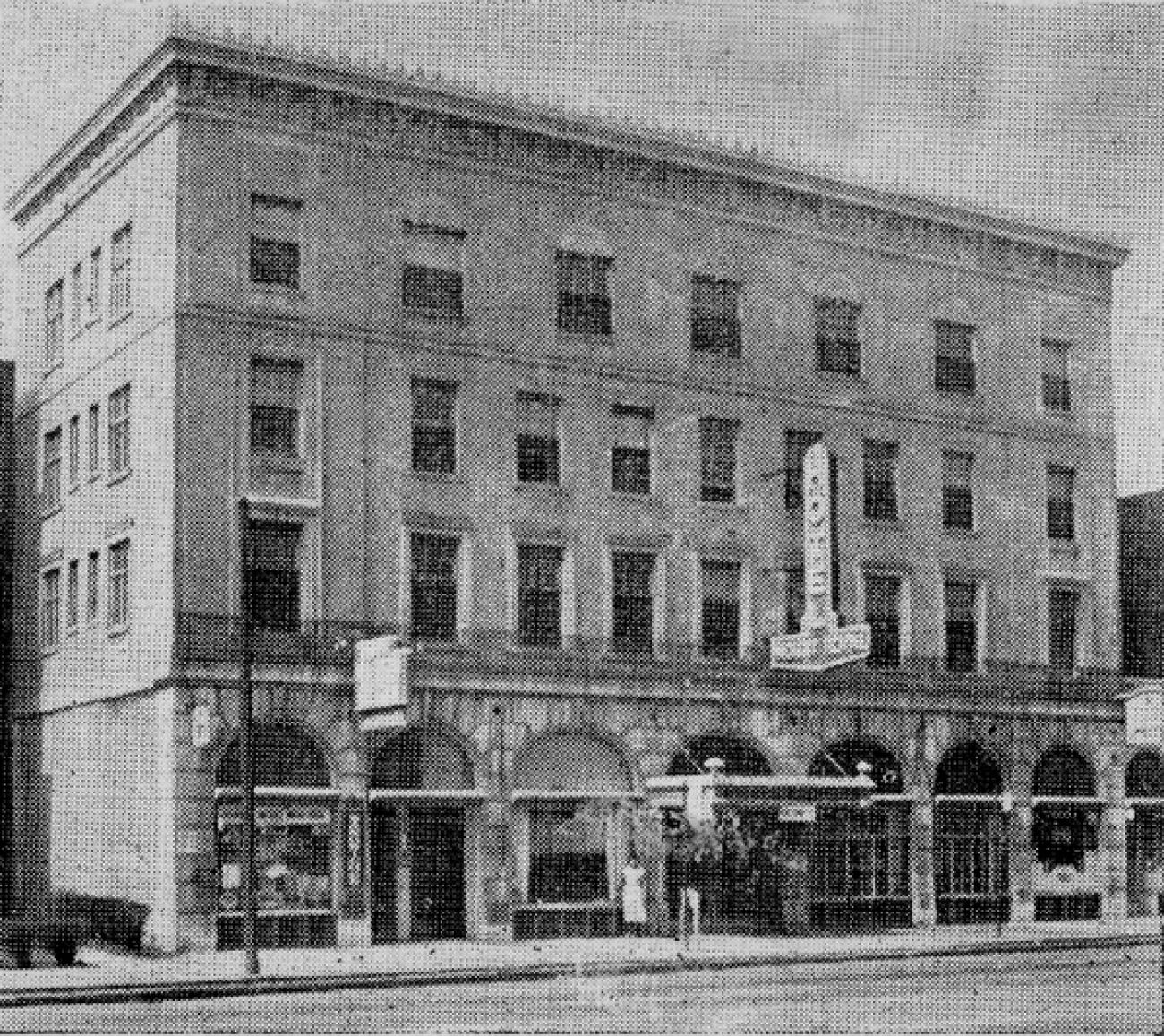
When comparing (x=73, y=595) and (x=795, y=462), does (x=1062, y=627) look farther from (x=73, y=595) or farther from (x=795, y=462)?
(x=73, y=595)

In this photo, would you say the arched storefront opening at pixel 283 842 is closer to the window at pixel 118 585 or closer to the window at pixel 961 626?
the window at pixel 118 585

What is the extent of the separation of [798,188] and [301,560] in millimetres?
14355

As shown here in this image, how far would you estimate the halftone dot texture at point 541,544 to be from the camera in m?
41.2

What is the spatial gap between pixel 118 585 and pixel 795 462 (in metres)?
14.7

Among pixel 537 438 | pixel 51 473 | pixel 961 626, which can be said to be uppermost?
pixel 537 438

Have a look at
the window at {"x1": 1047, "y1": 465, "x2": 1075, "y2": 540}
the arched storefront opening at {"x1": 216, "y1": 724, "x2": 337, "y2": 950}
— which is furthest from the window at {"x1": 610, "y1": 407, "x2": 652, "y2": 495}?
the window at {"x1": 1047, "y1": 465, "x2": 1075, "y2": 540}

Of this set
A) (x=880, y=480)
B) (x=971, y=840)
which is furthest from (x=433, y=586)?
(x=971, y=840)

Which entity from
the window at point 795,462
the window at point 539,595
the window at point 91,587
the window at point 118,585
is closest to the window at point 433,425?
the window at point 539,595

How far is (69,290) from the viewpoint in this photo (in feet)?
153

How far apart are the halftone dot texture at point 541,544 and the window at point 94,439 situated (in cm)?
12

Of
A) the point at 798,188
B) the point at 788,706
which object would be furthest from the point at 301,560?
the point at 798,188

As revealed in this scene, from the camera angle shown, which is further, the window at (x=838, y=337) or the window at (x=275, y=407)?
the window at (x=838, y=337)

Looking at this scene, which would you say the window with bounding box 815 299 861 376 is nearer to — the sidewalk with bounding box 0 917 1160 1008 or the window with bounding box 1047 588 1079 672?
the window with bounding box 1047 588 1079 672

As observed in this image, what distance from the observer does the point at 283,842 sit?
133ft
